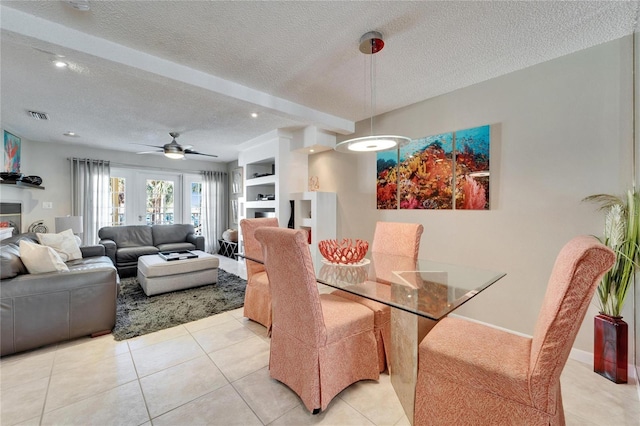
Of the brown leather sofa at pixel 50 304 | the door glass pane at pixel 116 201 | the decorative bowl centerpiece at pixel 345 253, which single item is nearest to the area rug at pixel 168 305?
the brown leather sofa at pixel 50 304

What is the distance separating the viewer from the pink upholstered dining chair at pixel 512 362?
967 millimetres

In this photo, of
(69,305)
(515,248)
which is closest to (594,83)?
(515,248)

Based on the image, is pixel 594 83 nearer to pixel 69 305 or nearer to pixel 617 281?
pixel 617 281

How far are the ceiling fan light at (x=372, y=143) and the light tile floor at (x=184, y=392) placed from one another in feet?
5.57

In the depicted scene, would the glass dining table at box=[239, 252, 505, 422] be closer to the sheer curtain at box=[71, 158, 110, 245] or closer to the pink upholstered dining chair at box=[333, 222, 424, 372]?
the pink upholstered dining chair at box=[333, 222, 424, 372]

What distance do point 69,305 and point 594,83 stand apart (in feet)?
15.2

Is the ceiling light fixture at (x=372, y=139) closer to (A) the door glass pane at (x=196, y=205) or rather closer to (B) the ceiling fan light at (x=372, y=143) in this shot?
(B) the ceiling fan light at (x=372, y=143)

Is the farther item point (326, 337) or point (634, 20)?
point (634, 20)

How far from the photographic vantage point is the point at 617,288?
74.5 inches

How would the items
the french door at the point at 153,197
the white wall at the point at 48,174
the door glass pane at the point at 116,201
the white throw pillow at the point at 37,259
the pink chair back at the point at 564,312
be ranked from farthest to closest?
the french door at the point at 153,197 < the door glass pane at the point at 116,201 < the white wall at the point at 48,174 < the white throw pillow at the point at 37,259 < the pink chair back at the point at 564,312

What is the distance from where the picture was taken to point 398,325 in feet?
5.35

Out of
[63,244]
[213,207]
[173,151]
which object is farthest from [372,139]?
[213,207]

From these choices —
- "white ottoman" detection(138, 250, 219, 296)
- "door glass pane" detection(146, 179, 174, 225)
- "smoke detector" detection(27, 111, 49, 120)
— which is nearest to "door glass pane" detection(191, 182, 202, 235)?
"door glass pane" detection(146, 179, 174, 225)

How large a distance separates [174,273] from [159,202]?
3470 mm
